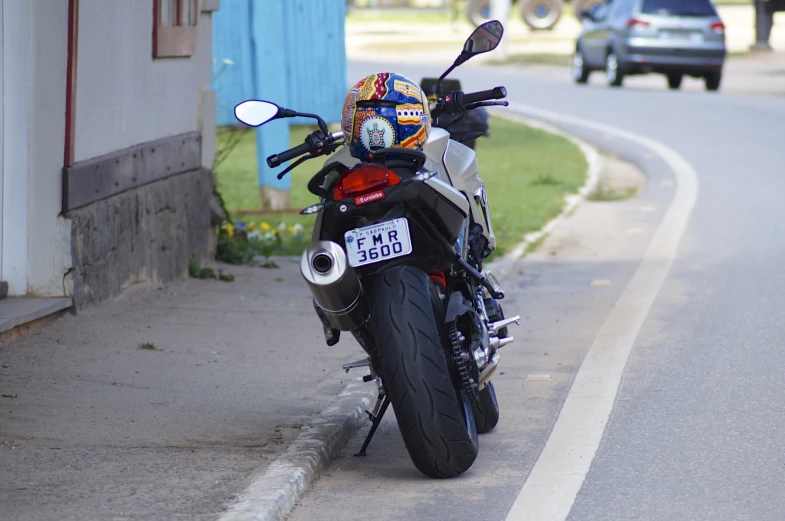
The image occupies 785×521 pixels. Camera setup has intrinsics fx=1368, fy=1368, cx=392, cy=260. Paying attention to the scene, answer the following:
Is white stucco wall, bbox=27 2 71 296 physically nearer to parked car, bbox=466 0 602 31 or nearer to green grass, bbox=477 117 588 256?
green grass, bbox=477 117 588 256

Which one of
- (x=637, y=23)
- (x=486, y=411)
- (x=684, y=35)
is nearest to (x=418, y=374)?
(x=486, y=411)

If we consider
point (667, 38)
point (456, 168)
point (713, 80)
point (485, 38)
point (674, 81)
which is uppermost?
point (485, 38)

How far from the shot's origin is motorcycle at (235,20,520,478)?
204 inches

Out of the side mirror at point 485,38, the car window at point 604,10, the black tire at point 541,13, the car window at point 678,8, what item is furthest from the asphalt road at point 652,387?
the black tire at point 541,13

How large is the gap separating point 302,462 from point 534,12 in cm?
5767

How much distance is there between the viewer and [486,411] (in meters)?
6.04

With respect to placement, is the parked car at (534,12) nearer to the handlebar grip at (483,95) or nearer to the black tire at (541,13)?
the black tire at (541,13)

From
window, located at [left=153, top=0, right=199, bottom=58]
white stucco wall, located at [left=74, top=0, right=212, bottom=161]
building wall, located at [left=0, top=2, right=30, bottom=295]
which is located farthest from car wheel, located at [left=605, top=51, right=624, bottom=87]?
building wall, located at [left=0, top=2, right=30, bottom=295]

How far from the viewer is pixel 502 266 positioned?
1055cm

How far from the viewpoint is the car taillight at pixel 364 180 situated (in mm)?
5250

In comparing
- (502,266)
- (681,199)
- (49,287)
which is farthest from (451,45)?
(49,287)

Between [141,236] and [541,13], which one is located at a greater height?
[141,236]

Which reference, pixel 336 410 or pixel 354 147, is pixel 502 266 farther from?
pixel 354 147

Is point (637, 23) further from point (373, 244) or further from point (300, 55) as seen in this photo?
point (373, 244)
